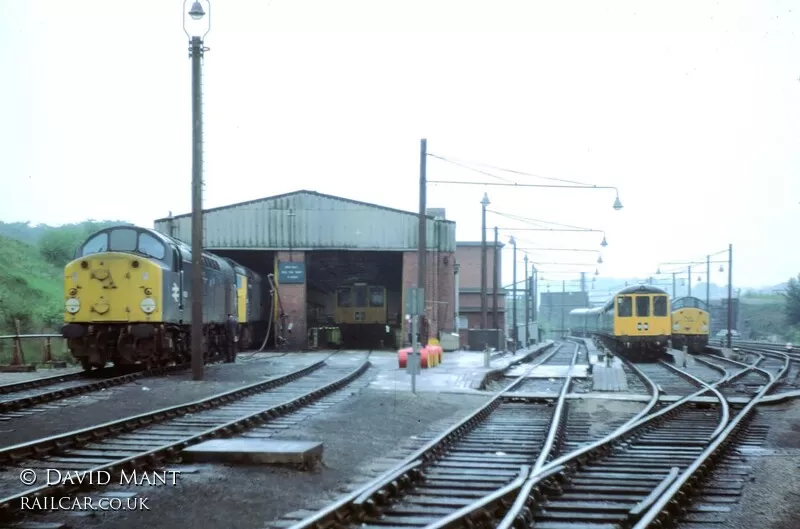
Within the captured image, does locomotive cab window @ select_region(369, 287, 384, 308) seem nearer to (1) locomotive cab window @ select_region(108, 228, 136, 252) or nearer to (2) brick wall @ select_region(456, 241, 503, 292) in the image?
(1) locomotive cab window @ select_region(108, 228, 136, 252)

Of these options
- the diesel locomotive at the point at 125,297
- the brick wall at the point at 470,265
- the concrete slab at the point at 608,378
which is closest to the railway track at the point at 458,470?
the concrete slab at the point at 608,378

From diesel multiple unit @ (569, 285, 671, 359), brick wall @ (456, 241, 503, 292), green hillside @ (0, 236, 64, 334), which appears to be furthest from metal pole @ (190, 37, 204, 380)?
brick wall @ (456, 241, 503, 292)

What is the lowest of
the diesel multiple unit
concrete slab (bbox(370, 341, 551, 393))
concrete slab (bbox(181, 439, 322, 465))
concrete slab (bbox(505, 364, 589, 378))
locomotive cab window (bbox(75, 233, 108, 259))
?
concrete slab (bbox(505, 364, 589, 378))

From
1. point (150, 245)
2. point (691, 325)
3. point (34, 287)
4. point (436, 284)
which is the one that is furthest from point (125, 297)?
point (691, 325)

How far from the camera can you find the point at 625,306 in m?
35.8

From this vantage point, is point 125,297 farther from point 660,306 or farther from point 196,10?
point 660,306

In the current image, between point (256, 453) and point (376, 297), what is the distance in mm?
33551

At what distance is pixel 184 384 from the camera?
715 inches

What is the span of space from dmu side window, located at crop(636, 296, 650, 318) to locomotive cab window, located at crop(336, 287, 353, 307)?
14.0 metres

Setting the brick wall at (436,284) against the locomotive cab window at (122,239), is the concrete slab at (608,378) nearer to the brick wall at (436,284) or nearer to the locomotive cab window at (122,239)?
the brick wall at (436,284)

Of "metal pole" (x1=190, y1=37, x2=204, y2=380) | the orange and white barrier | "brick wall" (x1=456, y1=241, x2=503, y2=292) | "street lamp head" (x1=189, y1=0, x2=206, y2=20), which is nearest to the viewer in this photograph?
"street lamp head" (x1=189, y1=0, x2=206, y2=20)

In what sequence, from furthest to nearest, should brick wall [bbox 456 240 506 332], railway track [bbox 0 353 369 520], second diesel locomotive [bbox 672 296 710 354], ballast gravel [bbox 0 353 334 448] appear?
brick wall [bbox 456 240 506 332]
second diesel locomotive [bbox 672 296 710 354]
ballast gravel [bbox 0 353 334 448]
railway track [bbox 0 353 369 520]

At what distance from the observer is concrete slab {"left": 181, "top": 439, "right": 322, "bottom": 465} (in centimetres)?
924

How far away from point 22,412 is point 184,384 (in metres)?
4.91
